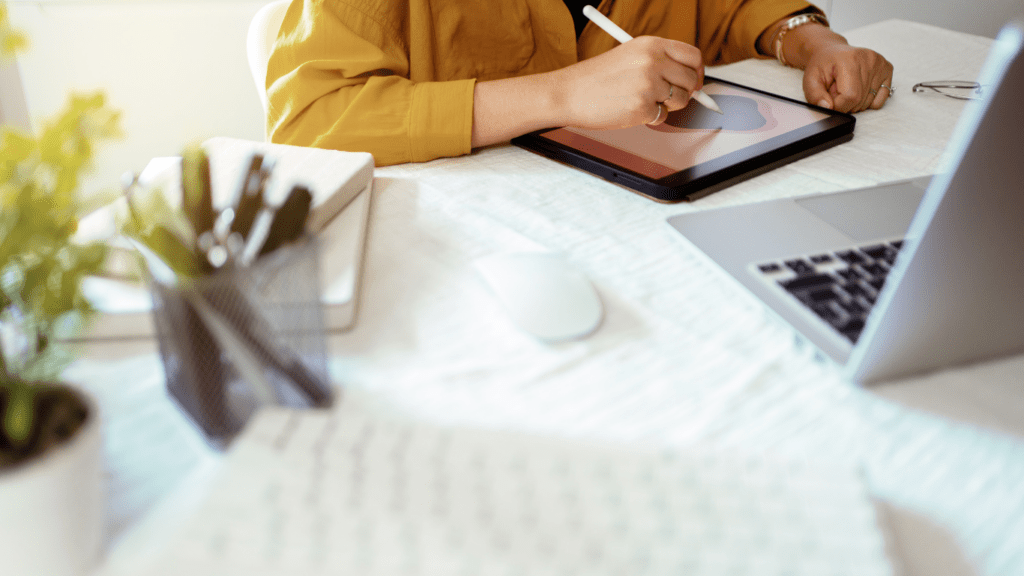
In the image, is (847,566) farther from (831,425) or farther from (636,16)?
(636,16)

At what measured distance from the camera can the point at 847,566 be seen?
28cm

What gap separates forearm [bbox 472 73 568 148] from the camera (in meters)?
0.73

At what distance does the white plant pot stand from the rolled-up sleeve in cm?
49

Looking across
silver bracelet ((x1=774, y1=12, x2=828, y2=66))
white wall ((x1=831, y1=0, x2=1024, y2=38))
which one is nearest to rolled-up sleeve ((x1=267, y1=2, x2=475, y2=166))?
silver bracelet ((x1=774, y1=12, x2=828, y2=66))

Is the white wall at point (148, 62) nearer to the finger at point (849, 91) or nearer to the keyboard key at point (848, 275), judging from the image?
the finger at point (849, 91)

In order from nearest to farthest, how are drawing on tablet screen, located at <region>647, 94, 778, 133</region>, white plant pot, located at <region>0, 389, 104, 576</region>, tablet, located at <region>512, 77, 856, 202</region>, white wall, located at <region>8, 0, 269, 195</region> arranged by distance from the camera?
white plant pot, located at <region>0, 389, 104, 576</region>
tablet, located at <region>512, 77, 856, 202</region>
drawing on tablet screen, located at <region>647, 94, 778, 133</region>
white wall, located at <region>8, 0, 269, 195</region>

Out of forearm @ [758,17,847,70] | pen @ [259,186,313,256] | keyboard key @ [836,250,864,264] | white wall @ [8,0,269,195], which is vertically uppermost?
pen @ [259,186,313,256]

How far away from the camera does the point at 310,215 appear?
0.47 m

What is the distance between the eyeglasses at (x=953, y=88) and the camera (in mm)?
946

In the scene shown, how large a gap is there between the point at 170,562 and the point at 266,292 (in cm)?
12

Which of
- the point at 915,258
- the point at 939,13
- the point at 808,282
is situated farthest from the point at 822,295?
the point at 939,13

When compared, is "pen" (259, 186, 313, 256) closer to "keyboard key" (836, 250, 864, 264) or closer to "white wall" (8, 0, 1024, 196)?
"keyboard key" (836, 250, 864, 264)

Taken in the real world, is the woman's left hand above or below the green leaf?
below

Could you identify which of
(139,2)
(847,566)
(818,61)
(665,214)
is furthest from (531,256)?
(139,2)
